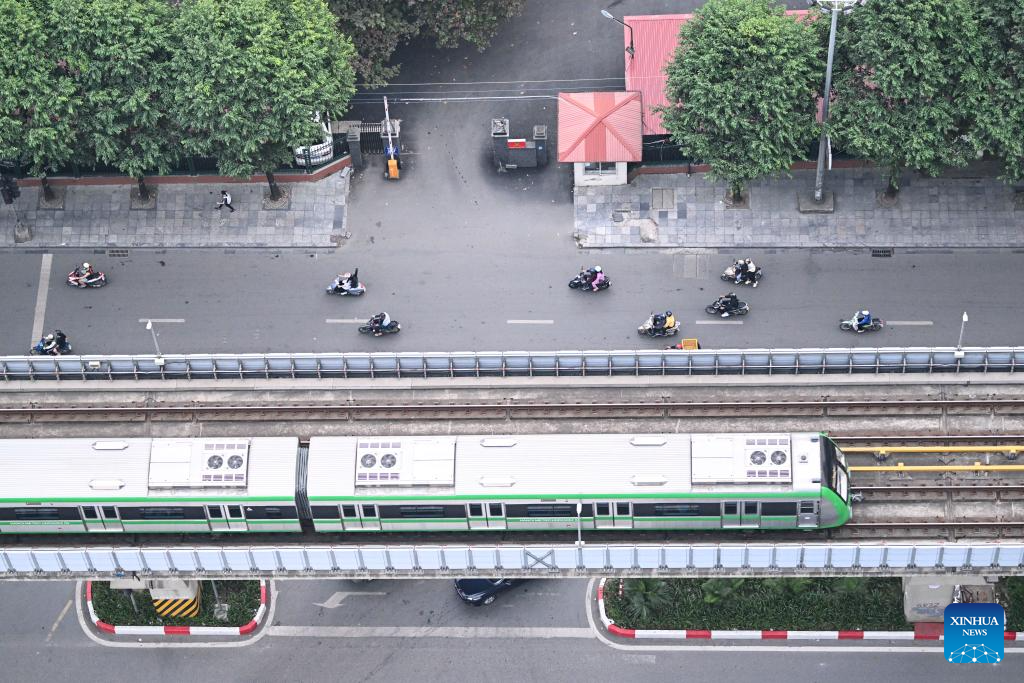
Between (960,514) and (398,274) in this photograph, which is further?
(398,274)

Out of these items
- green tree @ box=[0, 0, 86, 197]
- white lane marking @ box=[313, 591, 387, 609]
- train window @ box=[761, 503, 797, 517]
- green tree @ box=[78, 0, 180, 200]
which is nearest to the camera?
train window @ box=[761, 503, 797, 517]

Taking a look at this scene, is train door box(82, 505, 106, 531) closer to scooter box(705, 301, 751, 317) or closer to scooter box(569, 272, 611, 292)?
scooter box(569, 272, 611, 292)

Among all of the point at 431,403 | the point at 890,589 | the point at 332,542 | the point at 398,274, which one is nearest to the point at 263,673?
the point at 332,542

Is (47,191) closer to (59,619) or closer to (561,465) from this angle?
(59,619)

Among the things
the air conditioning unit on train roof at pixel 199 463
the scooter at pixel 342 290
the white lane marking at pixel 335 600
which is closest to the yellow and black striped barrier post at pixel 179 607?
the white lane marking at pixel 335 600

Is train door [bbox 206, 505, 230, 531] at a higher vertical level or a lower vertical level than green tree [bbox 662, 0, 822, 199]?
lower

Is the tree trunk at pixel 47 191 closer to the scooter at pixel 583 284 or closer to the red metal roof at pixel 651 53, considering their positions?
the scooter at pixel 583 284

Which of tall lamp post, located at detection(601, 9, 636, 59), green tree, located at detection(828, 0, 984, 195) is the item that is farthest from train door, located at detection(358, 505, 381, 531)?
tall lamp post, located at detection(601, 9, 636, 59)

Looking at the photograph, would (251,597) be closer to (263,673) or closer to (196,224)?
(263,673)
